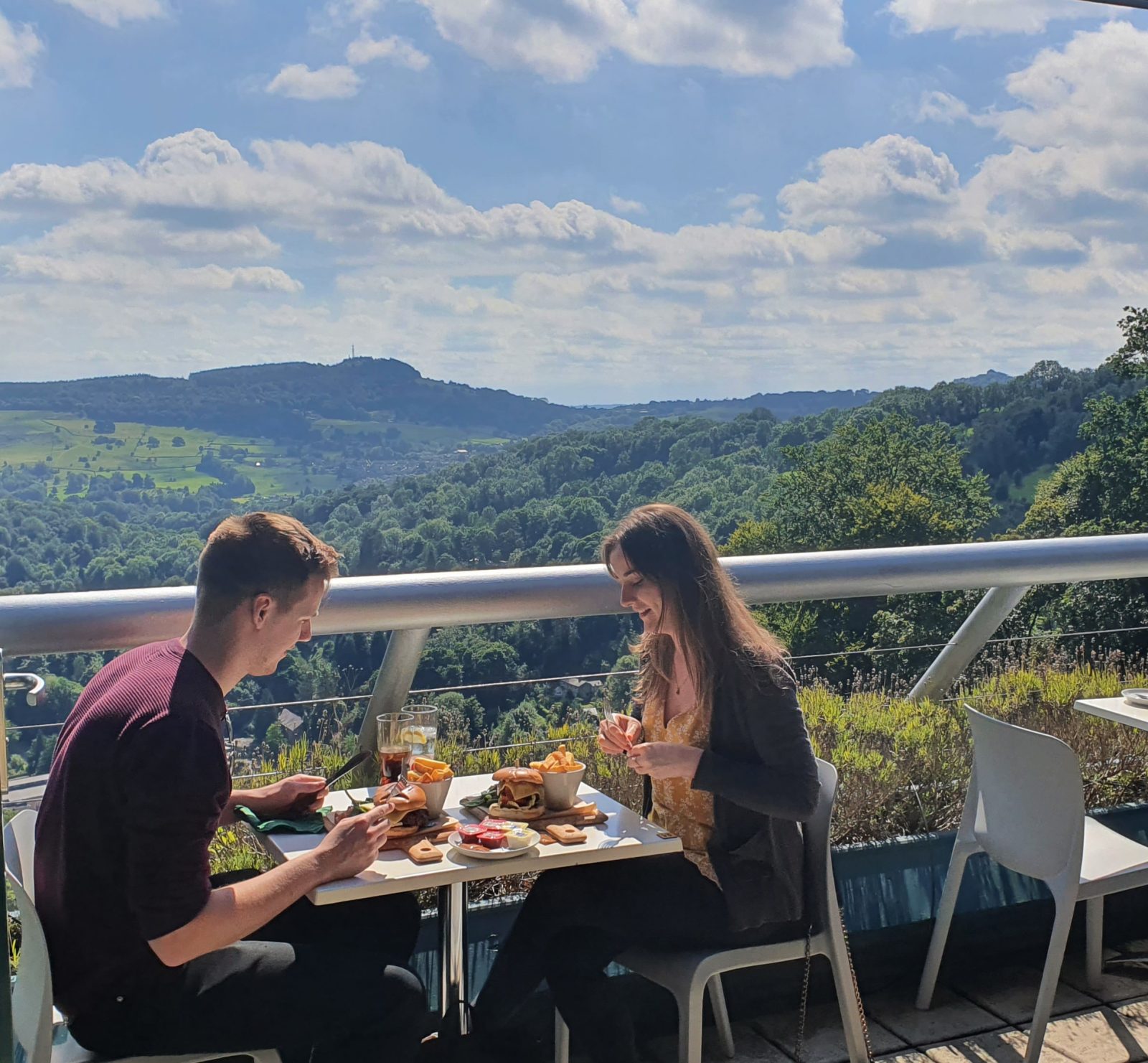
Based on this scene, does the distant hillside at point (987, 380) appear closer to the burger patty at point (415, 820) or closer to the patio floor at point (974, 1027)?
the patio floor at point (974, 1027)

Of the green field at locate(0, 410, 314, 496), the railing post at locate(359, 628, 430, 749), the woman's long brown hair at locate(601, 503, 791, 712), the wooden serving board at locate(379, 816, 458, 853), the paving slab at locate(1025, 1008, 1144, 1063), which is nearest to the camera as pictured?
the wooden serving board at locate(379, 816, 458, 853)

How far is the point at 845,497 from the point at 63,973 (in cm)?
2474

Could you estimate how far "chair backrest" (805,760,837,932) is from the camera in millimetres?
2301

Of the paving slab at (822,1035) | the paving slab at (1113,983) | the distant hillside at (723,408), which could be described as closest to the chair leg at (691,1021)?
the paving slab at (822,1035)

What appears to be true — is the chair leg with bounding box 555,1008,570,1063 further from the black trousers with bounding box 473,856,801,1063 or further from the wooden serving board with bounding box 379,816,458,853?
→ the wooden serving board with bounding box 379,816,458,853

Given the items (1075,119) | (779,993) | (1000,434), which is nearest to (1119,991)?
(779,993)

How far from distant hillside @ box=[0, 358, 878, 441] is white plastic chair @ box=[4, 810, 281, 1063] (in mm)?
15399

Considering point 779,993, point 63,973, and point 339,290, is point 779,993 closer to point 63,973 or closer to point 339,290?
point 63,973

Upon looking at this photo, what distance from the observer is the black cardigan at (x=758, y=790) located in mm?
2162

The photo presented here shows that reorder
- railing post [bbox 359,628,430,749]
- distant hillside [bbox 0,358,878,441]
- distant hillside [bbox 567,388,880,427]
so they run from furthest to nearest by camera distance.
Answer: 1. distant hillside [bbox 567,388,880,427]
2. distant hillside [bbox 0,358,878,441]
3. railing post [bbox 359,628,430,749]

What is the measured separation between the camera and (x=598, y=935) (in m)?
2.22

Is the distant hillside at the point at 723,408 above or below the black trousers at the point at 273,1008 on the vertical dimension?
above

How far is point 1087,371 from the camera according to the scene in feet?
75.2

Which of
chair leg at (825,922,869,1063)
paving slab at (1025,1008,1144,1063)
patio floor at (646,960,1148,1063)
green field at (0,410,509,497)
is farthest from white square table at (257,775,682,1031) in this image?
green field at (0,410,509,497)
